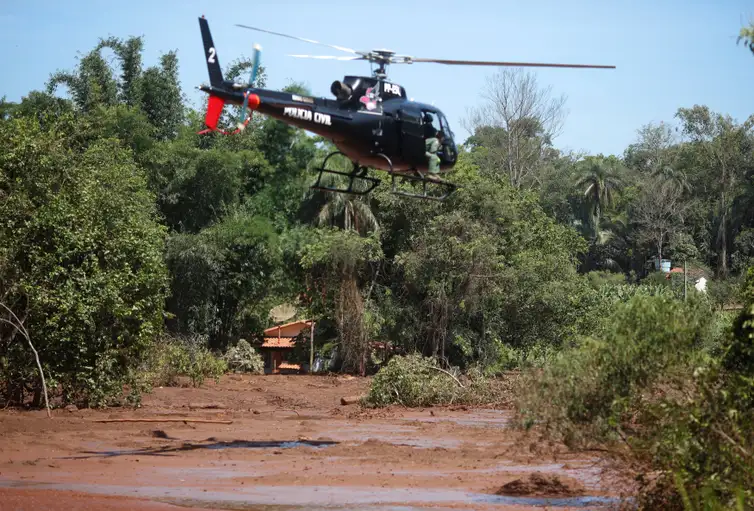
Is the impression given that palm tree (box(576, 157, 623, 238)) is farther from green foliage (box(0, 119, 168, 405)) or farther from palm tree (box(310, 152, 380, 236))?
green foliage (box(0, 119, 168, 405))

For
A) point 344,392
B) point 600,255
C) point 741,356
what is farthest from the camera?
point 600,255

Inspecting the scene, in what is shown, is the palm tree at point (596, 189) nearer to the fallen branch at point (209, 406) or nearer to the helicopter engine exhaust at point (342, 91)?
the fallen branch at point (209, 406)

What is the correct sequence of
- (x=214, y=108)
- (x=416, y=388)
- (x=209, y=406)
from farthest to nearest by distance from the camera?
(x=416, y=388) → (x=209, y=406) → (x=214, y=108)

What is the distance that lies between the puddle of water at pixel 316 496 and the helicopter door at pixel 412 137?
24.2ft

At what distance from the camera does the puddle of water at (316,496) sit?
1191cm

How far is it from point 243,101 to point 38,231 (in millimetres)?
7248

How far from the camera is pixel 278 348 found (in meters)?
49.2

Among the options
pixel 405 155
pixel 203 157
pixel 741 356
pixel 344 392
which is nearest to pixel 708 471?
pixel 741 356

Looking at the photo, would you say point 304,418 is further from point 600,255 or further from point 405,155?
point 600,255

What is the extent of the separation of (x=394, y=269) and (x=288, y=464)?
75.8 ft

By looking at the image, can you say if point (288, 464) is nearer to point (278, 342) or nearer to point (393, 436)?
point (393, 436)

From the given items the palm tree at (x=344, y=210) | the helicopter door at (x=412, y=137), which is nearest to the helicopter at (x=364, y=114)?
the helicopter door at (x=412, y=137)

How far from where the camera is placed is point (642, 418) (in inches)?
396

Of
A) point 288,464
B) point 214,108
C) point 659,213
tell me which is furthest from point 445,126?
point 659,213
